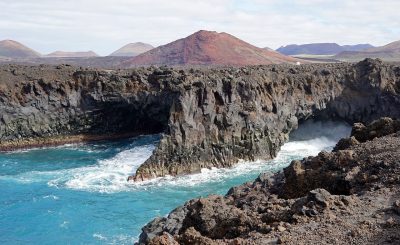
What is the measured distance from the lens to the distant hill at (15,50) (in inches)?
6255

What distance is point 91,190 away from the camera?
104 ft

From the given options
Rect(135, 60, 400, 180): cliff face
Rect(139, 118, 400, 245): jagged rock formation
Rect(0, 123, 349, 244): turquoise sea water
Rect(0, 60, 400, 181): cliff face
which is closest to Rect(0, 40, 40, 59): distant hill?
Rect(0, 60, 400, 181): cliff face

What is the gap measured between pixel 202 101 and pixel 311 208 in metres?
25.8

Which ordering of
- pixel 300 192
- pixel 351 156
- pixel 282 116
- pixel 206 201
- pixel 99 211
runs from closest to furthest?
pixel 206 201
pixel 300 192
pixel 351 156
pixel 99 211
pixel 282 116

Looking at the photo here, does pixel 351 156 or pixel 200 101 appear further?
pixel 200 101

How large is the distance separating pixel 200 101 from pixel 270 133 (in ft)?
21.7

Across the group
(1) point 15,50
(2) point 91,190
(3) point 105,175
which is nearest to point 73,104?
(3) point 105,175

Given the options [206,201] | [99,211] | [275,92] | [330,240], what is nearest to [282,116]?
[275,92]

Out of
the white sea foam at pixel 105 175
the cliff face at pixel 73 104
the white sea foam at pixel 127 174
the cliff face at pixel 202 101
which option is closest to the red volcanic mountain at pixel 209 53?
the cliff face at pixel 202 101

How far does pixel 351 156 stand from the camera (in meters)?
17.2

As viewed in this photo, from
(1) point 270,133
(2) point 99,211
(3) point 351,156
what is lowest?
(2) point 99,211

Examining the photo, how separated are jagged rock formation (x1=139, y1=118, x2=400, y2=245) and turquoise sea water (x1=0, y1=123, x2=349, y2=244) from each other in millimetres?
9283

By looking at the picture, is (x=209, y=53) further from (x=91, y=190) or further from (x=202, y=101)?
(x=91, y=190)

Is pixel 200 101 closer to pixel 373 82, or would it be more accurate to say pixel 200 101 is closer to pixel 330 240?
pixel 373 82
